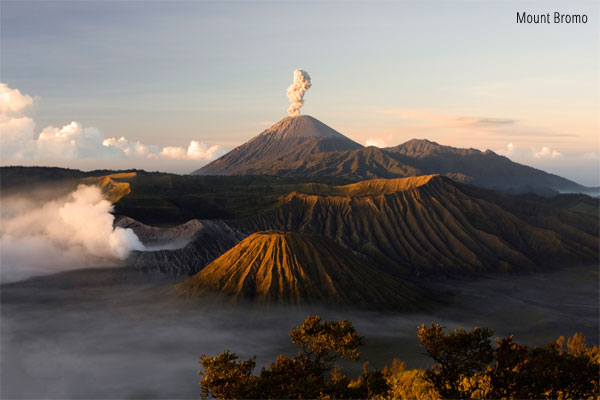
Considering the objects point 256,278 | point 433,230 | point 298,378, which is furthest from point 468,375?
point 433,230

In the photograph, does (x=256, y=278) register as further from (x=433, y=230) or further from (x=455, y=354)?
(x=433, y=230)

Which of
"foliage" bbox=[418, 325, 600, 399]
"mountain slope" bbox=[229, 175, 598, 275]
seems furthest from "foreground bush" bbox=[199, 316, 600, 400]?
"mountain slope" bbox=[229, 175, 598, 275]

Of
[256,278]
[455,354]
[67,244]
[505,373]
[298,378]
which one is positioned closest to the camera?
[298,378]

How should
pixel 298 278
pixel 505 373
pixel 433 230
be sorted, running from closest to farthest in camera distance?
pixel 505 373 → pixel 298 278 → pixel 433 230

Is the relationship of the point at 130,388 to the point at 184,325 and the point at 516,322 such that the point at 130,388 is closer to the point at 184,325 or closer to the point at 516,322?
the point at 184,325

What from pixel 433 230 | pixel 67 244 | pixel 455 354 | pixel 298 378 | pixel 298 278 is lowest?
pixel 298 278

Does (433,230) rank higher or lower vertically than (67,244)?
higher

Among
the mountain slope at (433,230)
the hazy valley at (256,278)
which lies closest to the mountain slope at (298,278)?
the hazy valley at (256,278)
